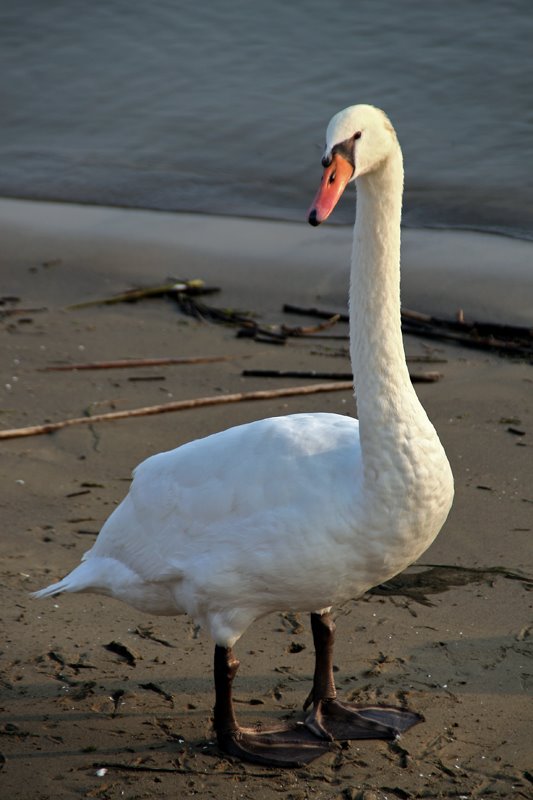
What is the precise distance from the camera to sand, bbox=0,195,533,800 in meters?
4.13

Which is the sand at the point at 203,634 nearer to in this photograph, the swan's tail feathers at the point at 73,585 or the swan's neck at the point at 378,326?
the swan's tail feathers at the point at 73,585

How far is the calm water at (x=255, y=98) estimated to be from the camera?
11.9m

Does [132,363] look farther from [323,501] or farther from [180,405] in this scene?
[323,501]

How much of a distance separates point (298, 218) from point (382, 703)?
7217 mm

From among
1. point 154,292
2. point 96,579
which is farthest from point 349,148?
point 154,292

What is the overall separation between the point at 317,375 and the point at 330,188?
384 centimetres

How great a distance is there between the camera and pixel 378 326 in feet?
12.8

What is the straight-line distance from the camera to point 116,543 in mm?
4543

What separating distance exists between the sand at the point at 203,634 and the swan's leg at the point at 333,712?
0.31ft

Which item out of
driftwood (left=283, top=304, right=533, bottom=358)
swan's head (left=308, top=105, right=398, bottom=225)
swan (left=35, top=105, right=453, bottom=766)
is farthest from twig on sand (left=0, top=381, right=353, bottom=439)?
swan's head (left=308, top=105, right=398, bottom=225)

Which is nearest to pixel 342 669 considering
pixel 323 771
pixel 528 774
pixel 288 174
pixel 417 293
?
pixel 323 771

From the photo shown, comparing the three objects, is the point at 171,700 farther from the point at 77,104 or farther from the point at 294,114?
the point at 77,104

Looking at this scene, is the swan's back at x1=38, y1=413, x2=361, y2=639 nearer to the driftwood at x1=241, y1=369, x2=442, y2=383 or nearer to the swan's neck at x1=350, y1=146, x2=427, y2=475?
the swan's neck at x1=350, y1=146, x2=427, y2=475

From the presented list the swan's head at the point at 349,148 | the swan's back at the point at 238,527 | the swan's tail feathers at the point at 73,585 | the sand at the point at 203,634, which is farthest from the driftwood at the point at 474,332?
the swan's head at the point at 349,148
